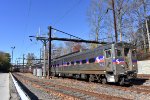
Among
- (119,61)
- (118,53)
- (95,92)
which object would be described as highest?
(118,53)

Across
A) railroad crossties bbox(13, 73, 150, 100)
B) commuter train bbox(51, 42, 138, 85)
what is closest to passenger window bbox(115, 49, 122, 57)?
commuter train bbox(51, 42, 138, 85)

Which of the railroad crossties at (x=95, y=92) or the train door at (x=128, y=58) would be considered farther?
the train door at (x=128, y=58)

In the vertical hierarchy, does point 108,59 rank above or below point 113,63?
above

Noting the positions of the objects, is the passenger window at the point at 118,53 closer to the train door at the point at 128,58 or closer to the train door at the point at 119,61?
the train door at the point at 119,61

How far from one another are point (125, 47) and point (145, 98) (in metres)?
8.77

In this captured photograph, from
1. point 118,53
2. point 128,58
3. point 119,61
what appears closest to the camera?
point 119,61

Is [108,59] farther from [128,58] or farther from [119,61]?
[128,58]

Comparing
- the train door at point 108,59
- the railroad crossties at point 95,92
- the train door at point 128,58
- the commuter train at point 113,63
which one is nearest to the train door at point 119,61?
the commuter train at point 113,63

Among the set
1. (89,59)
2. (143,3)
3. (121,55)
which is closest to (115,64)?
(121,55)

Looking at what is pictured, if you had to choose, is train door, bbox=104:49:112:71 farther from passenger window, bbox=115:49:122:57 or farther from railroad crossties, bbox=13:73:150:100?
railroad crossties, bbox=13:73:150:100

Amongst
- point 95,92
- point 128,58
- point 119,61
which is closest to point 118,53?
point 119,61

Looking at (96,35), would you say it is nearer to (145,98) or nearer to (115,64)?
(115,64)

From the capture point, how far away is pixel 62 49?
426 ft

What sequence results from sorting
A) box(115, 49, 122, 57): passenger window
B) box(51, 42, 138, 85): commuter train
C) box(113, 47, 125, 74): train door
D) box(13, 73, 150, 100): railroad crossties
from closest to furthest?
box(13, 73, 150, 100): railroad crossties → box(113, 47, 125, 74): train door → box(51, 42, 138, 85): commuter train → box(115, 49, 122, 57): passenger window
